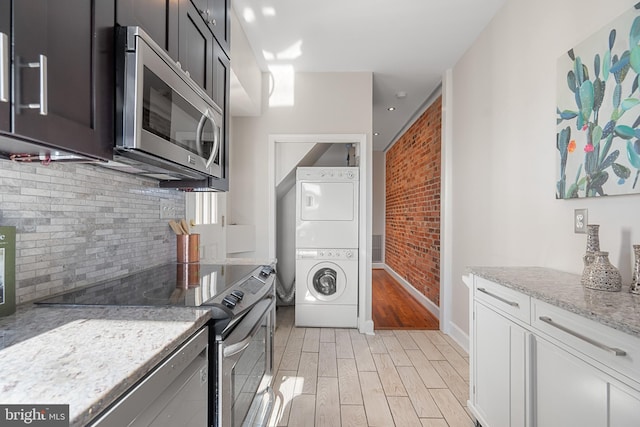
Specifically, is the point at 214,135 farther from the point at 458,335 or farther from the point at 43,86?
the point at 458,335

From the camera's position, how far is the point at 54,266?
1134 millimetres

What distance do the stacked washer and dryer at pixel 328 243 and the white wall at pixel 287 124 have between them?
0.42 meters

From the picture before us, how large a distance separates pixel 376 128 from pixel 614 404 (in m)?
4.96

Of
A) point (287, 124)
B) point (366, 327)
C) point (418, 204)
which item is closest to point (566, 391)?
point (366, 327)

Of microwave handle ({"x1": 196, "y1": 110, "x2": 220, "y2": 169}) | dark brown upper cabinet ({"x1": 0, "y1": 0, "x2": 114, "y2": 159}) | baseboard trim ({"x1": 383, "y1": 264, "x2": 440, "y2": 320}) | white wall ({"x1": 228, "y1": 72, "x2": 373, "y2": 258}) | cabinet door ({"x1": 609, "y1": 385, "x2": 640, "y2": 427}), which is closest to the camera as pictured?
dark brown upper cabinet ({"x1": 0, "y1": 0, "x2": 114, "y2": 159})

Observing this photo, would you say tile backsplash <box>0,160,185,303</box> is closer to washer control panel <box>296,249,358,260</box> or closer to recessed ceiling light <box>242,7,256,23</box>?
recessed ceiling light <box>242,7,256,23</box>

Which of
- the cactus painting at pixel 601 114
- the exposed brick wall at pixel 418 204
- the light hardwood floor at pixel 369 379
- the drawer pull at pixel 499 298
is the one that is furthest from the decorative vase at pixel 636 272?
the exposed brick wall at pixel 418 204

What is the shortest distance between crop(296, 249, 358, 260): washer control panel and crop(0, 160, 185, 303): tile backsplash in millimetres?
1783

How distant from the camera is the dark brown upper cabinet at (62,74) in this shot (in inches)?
25.5

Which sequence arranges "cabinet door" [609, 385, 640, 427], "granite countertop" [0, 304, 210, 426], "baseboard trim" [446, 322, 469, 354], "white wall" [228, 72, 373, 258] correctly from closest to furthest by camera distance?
"granite countertop" [0, 304, 210, 426] → "cabinet door" [609, 385, 640, 427] → "baseboard trim" [446, 322, 469, 354] → "white wall" [228, 72, 373, 258]

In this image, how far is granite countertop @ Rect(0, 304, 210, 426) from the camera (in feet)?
1.70

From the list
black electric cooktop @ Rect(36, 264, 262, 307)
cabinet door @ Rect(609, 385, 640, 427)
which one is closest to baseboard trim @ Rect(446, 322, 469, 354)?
cabinet door @ Rect(609, 385, 640, 427)

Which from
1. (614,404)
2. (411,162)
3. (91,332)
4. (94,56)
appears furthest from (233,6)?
(411,162)

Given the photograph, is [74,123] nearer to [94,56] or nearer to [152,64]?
[94,56]
